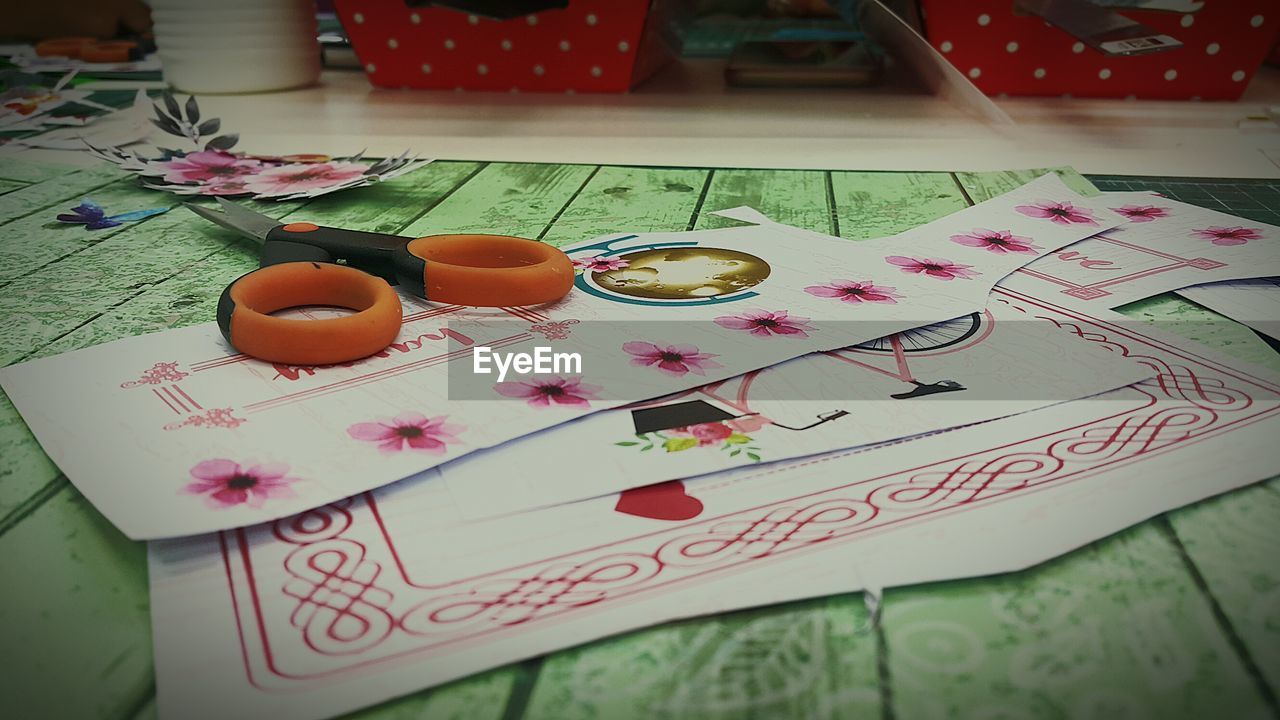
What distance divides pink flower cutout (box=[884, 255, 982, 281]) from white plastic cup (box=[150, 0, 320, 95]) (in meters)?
0.87

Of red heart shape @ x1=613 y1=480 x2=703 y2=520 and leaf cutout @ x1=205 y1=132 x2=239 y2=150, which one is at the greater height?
red heart shape @ x1=613 y1=480 x2=703 y2=520

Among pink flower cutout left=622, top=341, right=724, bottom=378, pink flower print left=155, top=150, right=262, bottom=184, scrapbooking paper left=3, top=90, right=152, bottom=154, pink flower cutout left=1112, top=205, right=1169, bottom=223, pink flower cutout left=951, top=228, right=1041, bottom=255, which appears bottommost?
scrapbooking paper left=3, top=90, right=152, bottom=154

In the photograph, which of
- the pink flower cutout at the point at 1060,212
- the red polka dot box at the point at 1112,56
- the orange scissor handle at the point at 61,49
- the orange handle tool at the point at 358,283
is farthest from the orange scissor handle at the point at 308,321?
the orange scissor handle at the point at 61,49

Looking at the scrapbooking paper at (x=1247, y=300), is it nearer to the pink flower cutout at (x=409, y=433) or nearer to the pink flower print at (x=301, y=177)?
the pink flower cutout at (x=409, y=433)

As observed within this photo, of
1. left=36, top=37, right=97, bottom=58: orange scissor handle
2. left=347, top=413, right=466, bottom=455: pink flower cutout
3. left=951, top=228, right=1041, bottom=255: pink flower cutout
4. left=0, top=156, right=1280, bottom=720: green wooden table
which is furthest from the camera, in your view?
left=36, top=37, right=97, bottom=58: orange scissor handle

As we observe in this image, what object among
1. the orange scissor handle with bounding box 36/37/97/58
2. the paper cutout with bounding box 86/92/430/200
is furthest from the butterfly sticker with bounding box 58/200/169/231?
the orange scissor handle with bounding box 36/37/97/58

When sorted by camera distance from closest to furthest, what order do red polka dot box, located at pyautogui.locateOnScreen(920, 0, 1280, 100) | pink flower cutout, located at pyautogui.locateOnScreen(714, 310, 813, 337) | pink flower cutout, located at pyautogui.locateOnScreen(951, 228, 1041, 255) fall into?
pink flower cutout, located at pyautogui.locateOnScreen(714, 310, 813, 337) → pink flower cutout, located at pyautogui.locateOnScreen(951, 228, 1041, 255) → red polka dot box, located at pyautogui.locateOnScreen(920, 0, 1280, 100)

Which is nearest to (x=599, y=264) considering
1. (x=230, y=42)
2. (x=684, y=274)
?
(x=684, y=274)

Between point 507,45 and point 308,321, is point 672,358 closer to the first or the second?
point 308,321

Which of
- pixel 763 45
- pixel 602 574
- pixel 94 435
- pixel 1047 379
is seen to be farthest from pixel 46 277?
pixel 763 45

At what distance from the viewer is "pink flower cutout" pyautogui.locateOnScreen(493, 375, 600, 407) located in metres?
0.39

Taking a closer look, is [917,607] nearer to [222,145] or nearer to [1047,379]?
[1047,379]

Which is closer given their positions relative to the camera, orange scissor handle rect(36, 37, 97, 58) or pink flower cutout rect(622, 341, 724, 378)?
pink flower cutout rect(622, 341, 724, 378)

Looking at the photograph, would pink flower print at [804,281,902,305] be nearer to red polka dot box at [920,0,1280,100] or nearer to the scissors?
the scissors
